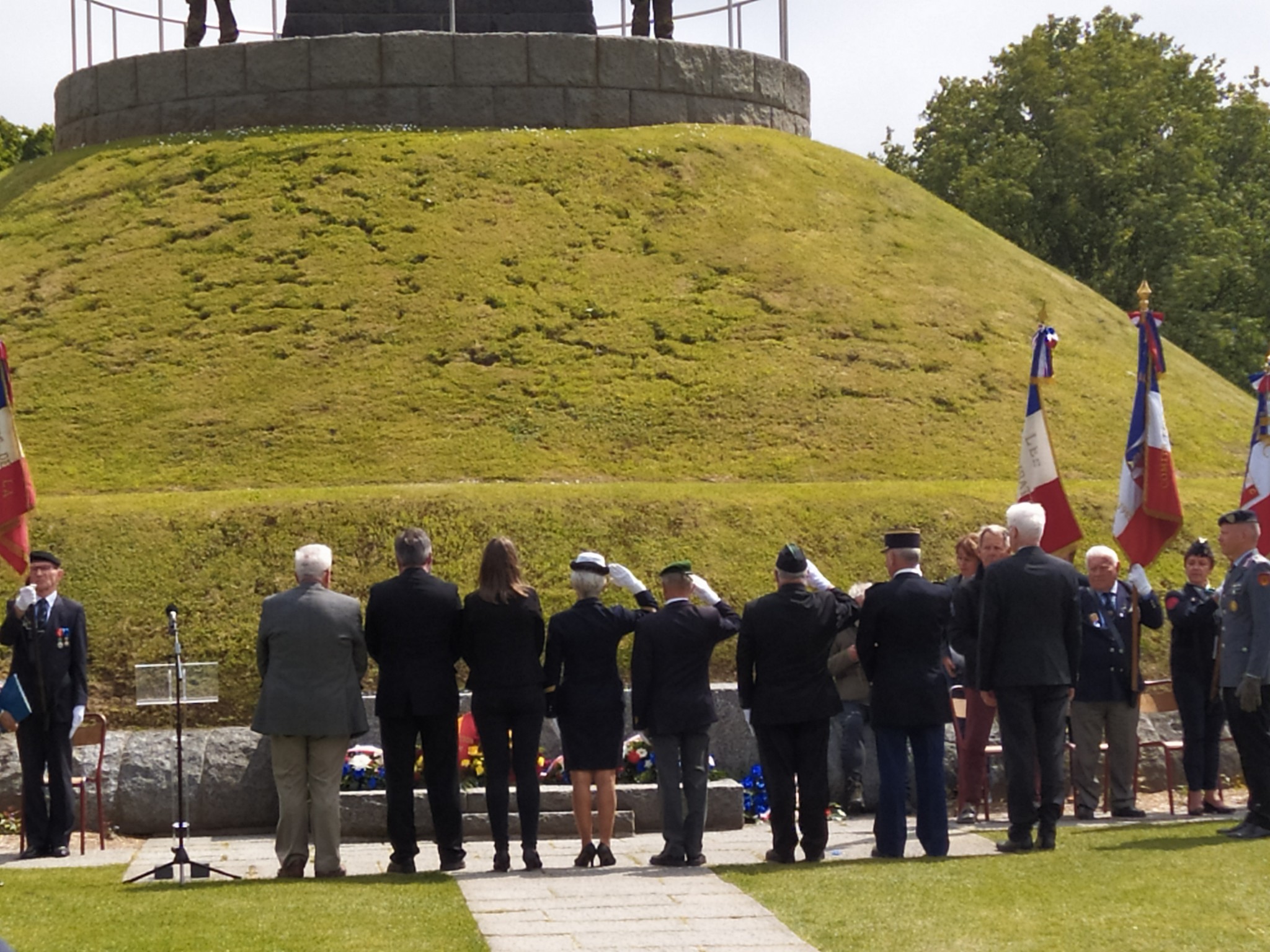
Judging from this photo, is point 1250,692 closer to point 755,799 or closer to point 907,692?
point 907,692

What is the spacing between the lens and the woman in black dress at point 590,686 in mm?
10656

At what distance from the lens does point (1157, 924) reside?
315 inches

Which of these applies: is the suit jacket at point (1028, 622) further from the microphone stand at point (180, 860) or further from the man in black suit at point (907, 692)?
the microphone stand at point (180, 860)

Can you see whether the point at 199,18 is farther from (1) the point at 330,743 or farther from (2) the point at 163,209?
(1) the point at 330,743

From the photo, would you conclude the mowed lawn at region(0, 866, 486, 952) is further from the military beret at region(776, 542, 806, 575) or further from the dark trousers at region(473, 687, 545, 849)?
the military beret at region(776, 542, 806, 575)

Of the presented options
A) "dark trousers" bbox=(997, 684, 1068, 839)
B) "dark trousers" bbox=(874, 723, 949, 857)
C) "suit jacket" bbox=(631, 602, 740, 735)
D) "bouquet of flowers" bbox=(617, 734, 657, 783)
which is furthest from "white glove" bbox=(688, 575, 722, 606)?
"bouquet of flowers" bbox=(617, 734, 657, 783)

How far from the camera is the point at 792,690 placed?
10.6 metres

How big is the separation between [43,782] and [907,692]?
17.8 ft

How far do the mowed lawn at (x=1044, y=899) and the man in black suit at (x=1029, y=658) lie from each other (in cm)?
38

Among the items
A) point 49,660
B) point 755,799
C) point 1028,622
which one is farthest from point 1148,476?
point 49,660

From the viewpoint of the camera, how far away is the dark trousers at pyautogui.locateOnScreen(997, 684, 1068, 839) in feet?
34.3

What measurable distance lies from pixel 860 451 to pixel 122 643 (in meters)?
7.70

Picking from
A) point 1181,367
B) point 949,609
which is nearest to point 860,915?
point 949,609

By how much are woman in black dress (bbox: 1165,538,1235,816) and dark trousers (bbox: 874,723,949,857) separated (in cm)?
288
